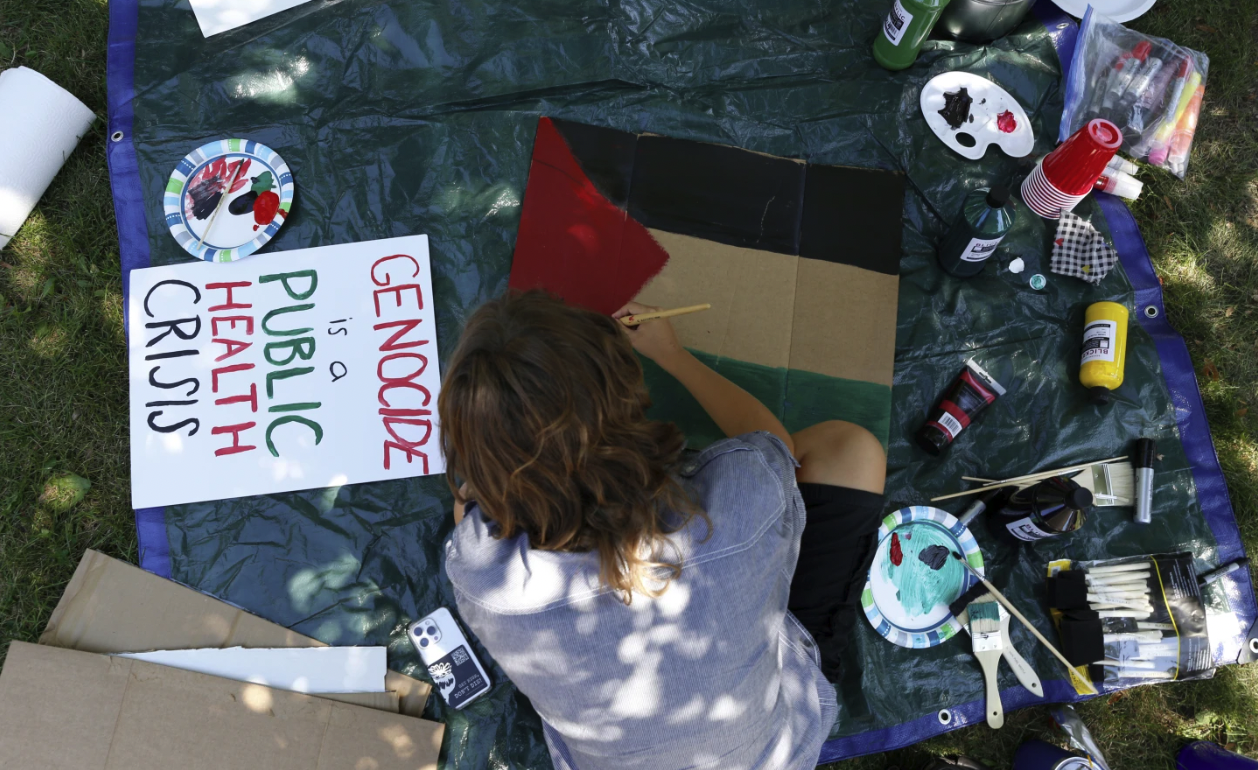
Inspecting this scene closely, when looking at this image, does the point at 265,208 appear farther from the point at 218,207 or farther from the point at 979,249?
the point at 979,249

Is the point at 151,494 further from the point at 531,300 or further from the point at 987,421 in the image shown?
the point at 987,421

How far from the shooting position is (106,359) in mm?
1951

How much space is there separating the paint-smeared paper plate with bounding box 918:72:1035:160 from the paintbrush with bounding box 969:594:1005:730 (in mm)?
1287

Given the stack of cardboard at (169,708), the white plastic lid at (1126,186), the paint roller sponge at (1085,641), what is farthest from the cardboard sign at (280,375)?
the white plastic lid at (1126,186)

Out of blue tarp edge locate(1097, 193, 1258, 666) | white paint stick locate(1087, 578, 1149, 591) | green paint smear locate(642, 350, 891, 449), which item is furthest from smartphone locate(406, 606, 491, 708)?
blue tarp edge locate(1097, 193, 1258, 666)

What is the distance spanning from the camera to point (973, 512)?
180cm

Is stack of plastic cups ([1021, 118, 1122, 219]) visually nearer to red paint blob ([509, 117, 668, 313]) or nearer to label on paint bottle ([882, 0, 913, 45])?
label on paint bottle ([882, 0, 913, 45])

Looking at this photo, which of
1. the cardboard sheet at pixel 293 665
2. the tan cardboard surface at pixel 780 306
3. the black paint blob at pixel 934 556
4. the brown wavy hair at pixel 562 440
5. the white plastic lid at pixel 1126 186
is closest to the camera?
the brown wavy hair at pixel 562 440

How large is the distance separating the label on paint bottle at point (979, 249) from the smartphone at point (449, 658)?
5.48 ft

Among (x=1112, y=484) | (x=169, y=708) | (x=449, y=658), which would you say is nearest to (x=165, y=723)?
(x=169, y=708)

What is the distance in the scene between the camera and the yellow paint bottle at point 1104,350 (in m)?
1.82

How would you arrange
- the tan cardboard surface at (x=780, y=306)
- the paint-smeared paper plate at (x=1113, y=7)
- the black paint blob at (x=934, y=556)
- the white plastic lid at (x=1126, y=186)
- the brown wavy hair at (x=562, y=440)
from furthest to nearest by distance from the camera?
the paint-smeared paper plate at (x=1113, y=7) → the white plastic lid at (x=1126, y=186) → the tan cardboard surface at (x=780, y=306) → the black paint blob at (x=934, y=556) → the brown wavy hair at (x=562, y=440)

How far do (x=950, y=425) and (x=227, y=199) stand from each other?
2073 mm

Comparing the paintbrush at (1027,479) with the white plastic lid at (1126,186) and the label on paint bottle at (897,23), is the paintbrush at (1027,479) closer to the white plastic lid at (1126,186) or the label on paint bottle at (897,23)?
the white plastic lid at (1126,186)
